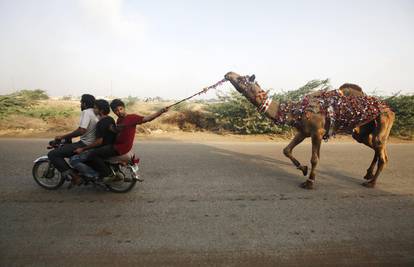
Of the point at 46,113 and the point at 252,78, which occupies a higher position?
the point at 252,78

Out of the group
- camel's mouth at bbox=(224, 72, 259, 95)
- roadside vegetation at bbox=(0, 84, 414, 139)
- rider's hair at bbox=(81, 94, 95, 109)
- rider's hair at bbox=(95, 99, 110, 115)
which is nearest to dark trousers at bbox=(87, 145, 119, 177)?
rider's hair at bbox=(95, 99, 110, 115)

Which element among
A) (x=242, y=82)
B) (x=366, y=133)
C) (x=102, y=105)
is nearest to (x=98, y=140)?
(x=102, y=105)

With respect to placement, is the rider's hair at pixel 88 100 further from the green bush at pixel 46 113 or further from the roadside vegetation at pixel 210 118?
the green bush at pixel 46 113

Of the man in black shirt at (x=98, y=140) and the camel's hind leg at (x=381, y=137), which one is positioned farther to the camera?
the camel's hind leg at (x=381, y=137)

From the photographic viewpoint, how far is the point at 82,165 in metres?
5.48

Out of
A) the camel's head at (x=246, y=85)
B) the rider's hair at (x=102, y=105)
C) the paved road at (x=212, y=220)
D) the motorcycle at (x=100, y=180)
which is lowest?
the paved road at (x=212, y=220)

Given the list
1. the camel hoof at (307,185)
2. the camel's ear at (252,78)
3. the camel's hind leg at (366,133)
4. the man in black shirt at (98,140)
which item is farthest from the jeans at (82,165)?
the camel's hind leg at (366,133)

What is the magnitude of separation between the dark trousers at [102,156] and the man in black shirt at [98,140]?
0.29 feet

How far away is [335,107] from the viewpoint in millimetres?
6453

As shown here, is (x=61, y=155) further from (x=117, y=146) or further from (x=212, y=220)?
(x=212, y=220)

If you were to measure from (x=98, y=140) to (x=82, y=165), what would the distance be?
51 cm

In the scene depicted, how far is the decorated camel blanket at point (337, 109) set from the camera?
21.0ft

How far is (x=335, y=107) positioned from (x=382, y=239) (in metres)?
3.04

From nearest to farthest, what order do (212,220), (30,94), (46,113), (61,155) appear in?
(212,220)
(61,155)
(46,113)
(30,94)
